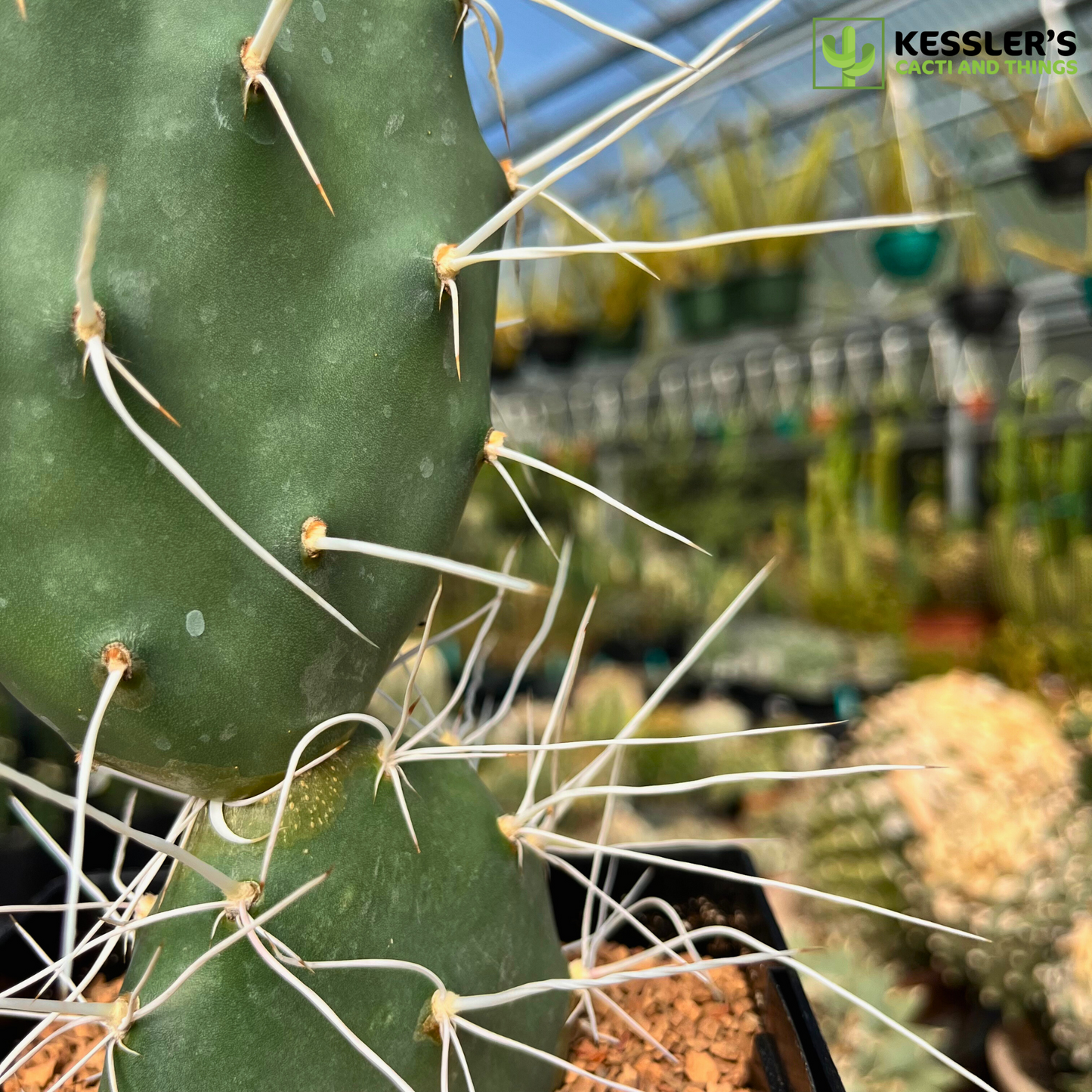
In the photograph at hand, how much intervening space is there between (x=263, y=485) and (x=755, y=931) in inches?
14.7

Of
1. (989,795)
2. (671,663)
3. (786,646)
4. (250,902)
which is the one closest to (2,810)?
(250,902)

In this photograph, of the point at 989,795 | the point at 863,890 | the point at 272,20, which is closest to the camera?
the point at 272,20

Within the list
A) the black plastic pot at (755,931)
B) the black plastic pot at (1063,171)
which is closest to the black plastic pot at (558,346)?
the black plastic pot at (1063,171)

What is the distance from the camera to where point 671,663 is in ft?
8.39

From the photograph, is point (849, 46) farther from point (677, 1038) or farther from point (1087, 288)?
point (677, 1038)

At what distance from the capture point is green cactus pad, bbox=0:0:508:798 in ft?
0.92

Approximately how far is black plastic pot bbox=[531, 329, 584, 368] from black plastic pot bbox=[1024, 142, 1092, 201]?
1.49 m

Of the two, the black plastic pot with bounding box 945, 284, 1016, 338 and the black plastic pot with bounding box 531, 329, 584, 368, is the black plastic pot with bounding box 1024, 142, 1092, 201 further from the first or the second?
the black plastic pot with bounding box 531, 329, 584, 368

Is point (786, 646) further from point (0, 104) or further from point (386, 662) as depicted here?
point (0, 104)

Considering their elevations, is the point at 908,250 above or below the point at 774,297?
above

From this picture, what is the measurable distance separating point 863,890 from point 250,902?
1135 mm

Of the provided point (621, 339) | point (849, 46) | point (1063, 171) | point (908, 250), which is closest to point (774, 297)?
point (908, 250)

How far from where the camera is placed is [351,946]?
1.15 feet

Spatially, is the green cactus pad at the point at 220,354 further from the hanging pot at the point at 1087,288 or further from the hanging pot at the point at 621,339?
the hanging pot at the point at 621,339
